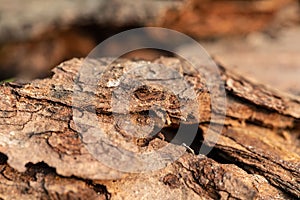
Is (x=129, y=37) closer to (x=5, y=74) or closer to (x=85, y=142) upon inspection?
(x=5, y=74)

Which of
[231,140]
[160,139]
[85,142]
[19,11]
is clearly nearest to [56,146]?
[85,142]

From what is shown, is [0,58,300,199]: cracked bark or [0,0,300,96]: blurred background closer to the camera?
[0,58,300,199]: cracked bark

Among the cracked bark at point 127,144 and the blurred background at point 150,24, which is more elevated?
the blurred background at point 150,24

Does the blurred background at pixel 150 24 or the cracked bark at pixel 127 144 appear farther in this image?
the blurred background at pixel 150 24

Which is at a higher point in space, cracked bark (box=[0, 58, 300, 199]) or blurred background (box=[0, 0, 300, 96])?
blurred background (box=[0, 0, 300, 96])
